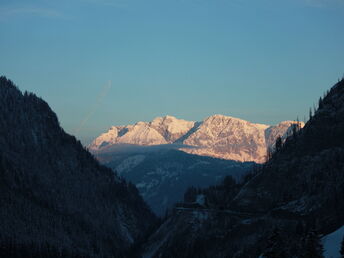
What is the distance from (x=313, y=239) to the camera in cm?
17412

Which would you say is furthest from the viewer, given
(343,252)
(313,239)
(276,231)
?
(343,252)

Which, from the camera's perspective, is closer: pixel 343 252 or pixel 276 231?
pixel 276 231

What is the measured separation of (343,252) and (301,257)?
22666 millimetres

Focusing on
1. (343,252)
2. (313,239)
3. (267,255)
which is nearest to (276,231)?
(267,255)

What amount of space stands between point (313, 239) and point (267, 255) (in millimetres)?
17529

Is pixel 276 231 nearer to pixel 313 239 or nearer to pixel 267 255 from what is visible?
pixel 267 255

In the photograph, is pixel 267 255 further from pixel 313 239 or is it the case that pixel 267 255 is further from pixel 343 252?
pixel 343 252

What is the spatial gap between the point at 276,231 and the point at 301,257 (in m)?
26.1

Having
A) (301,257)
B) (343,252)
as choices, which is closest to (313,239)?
(301,257)

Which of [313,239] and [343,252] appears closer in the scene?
[313,239]

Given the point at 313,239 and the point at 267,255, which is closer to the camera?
the point at 267,255

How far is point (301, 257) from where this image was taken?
7170 inches

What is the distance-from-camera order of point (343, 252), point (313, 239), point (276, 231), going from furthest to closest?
point (343, 252)
point (313, 239)
point (276, 231)

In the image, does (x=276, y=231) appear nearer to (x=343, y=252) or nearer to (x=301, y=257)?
(x=301, y=257)
